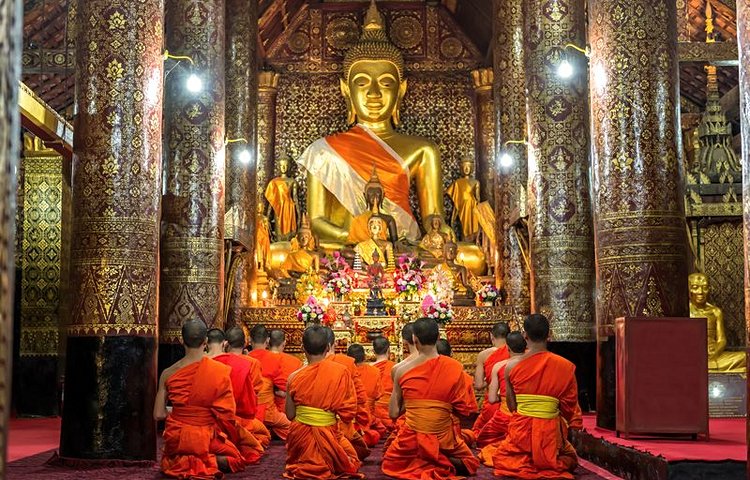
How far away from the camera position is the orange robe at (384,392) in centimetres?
1090

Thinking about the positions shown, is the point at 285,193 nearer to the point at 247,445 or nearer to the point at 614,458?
the point at 247,445

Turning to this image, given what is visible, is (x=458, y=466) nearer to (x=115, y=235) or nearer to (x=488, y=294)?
(x=115, y=235)

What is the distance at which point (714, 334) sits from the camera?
1352cm

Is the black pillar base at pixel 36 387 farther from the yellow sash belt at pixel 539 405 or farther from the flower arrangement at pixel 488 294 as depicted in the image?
the yellow sash belt at pixel 539 405

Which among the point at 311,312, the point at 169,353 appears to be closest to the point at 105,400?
the point at 169,353

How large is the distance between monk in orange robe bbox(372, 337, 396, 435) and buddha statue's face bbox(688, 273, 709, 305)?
481 centimetres

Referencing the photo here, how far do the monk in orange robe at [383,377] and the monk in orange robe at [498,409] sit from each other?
1.19 metres

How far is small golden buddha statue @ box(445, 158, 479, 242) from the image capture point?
21.2m

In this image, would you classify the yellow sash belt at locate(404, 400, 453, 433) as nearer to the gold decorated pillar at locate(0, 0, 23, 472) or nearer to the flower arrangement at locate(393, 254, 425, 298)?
the gold decorated pillar at locate(0, 0, 23, 472)

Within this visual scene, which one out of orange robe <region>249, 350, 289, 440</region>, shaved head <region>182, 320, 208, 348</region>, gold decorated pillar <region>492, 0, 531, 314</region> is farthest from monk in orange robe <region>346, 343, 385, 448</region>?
gold decorated pillar <region>492, 0, 531, 314</region>

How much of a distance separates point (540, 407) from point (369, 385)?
10.2 feet

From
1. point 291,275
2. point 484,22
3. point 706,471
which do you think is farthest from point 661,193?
point 484,22

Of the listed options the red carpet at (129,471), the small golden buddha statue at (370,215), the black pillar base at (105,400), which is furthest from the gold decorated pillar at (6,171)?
the small golden buddha statue at (370,215)

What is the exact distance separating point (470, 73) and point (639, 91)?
13.5m
